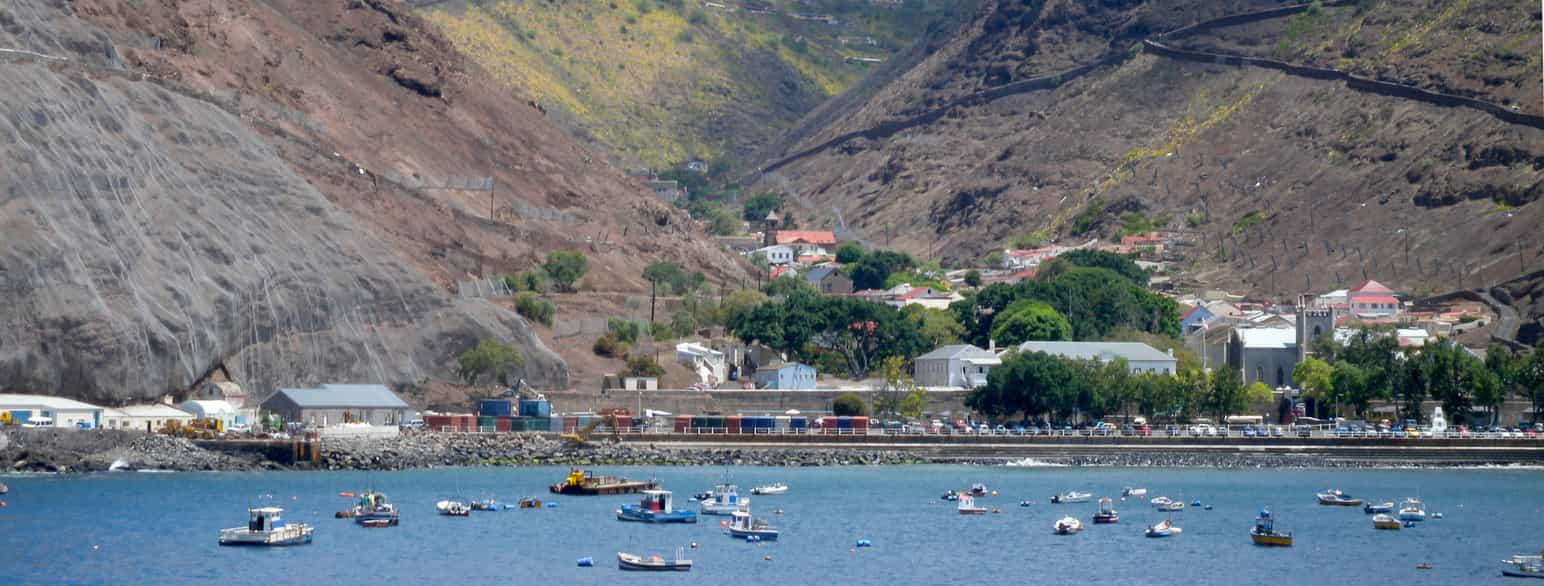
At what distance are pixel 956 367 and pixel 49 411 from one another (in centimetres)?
5711

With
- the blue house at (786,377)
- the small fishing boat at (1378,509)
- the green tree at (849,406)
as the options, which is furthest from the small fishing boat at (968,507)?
the blue house at (786,377)

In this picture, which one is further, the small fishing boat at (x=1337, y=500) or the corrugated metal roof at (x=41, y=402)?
the corrugated metal roof at (x=41, y=402)

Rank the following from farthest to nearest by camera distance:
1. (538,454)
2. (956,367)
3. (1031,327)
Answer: (1031,327)
(956,367)
(538,454)

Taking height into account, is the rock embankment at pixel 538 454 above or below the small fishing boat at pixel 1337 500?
above

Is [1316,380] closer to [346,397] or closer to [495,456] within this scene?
[495,456]

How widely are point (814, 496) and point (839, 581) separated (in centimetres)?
3056

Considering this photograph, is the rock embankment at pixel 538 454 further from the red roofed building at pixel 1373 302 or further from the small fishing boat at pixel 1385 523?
the red roofed building at pixel 1373 302

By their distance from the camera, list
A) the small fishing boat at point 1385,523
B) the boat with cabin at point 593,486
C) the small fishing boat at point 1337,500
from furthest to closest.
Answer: the boat with cabin at point 593,486, the small fishing boat at point 1337,500, the small fishing boat at point 1385,523

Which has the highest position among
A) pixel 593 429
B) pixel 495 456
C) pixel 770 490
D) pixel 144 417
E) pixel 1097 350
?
pixel 1097 350

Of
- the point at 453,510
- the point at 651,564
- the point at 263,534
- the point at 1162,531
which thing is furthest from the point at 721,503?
the point at 263,534

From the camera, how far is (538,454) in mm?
128125

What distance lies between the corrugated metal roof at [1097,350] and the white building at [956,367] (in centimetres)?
249

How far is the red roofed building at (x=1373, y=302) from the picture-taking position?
18012 cm

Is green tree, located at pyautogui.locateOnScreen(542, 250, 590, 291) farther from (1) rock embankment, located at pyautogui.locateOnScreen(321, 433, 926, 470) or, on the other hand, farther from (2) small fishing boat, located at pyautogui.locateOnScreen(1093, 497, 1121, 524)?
(2) small fishing boat, located at pyautogui.locateOnScreen(1093, 497, 1121, 524)
